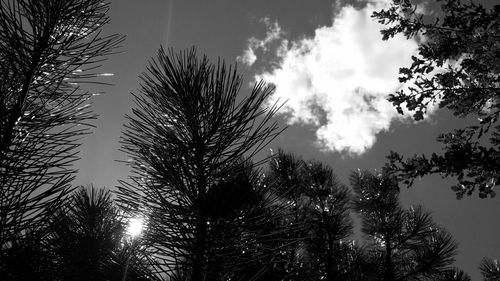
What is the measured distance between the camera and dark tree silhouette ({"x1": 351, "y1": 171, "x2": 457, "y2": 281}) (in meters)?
8.36

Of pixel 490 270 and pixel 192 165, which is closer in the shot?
pixel 192 165

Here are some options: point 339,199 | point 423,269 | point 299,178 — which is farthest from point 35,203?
point 423,269

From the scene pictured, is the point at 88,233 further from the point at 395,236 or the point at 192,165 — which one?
the point at 395,236

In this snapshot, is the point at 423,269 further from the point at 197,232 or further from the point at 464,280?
the point at 197,232

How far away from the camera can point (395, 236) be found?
9.08m

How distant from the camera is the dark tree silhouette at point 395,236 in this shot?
8.36 m

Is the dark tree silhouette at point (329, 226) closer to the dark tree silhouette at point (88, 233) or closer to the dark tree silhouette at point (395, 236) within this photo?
the dark tree silhouette at point (395, 236)

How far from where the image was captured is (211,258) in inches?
90.4

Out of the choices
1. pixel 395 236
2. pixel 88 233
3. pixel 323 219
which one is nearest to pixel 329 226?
pixel 323 219

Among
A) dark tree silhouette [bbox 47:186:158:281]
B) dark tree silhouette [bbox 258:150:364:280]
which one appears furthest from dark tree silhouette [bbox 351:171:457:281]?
dark tree silhouette [bbox 47:186:158:281]

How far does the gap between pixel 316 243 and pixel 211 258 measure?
272 inches

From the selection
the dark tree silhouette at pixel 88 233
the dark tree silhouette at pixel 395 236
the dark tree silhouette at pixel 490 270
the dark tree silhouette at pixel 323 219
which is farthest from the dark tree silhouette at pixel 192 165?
the dark tree silhouette at pixel 490 270

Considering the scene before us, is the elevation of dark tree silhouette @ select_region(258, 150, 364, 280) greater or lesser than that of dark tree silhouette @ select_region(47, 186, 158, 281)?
greater

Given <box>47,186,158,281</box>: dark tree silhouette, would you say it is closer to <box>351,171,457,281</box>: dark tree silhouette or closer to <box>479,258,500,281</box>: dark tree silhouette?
<box>351,171,457,281</box>: dark tree silhouette
